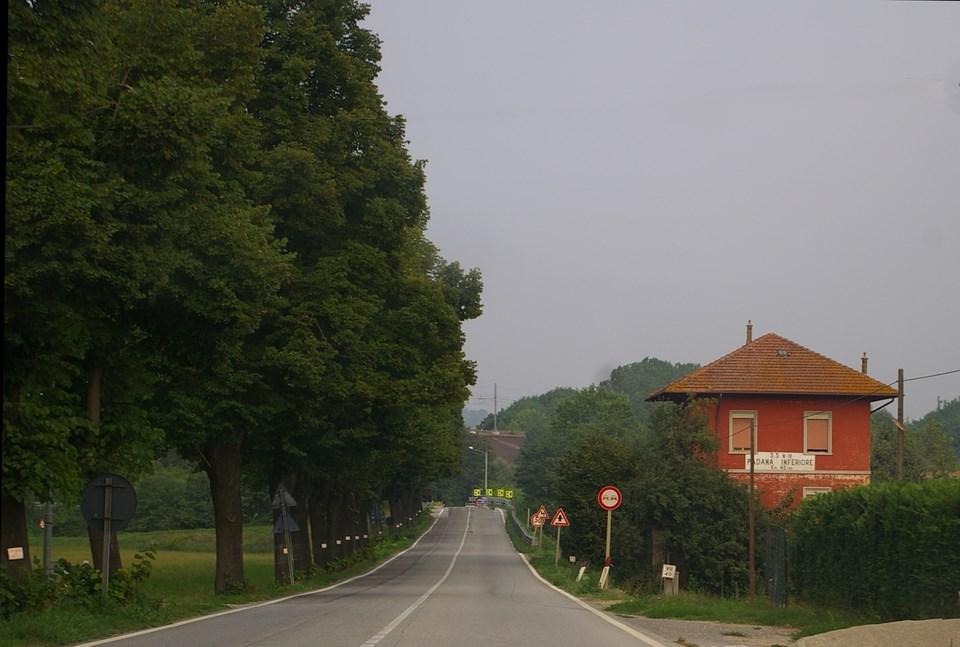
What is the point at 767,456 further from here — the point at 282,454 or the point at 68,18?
the point at 68,18

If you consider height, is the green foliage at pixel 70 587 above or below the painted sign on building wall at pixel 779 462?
below

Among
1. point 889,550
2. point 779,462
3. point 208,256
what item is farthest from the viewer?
point 779,462

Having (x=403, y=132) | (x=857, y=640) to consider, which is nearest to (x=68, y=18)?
(x=857, y=640)

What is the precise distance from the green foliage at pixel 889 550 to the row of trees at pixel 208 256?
11.9 meters

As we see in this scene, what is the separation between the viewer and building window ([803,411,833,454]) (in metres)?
53.2

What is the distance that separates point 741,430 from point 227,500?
1077 inches

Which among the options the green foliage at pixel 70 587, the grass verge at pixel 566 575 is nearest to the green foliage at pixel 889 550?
the grass verge at pixel 566 575

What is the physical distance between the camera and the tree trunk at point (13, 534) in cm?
1983

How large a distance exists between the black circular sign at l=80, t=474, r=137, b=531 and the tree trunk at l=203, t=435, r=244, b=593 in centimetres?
1041

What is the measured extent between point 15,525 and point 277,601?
8766mm

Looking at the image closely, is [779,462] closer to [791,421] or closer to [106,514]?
[791,421]

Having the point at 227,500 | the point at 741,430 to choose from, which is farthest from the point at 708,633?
the point at 741,430

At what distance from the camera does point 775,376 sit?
178 ft

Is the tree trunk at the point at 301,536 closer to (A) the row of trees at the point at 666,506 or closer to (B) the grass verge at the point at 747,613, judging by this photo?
(A) the row of trees at the point at 666,506
